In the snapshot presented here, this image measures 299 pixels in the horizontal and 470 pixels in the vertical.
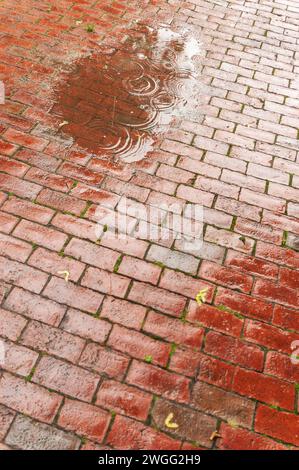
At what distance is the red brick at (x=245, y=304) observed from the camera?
2.18m

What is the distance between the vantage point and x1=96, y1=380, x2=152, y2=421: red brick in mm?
1829

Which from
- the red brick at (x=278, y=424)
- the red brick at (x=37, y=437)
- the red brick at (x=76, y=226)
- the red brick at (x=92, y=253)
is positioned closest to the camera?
the red brick at (x=37, y=437)

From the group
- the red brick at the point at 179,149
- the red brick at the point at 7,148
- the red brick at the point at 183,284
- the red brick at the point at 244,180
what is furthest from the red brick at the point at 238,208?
the red brick at the point at 7,148

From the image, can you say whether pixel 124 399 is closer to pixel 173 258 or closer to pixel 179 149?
pixel 173 258

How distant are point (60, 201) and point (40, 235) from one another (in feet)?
0.94

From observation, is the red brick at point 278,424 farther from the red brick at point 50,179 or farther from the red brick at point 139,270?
the red brick at point 50,179

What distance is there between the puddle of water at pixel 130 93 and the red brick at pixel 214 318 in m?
1.21

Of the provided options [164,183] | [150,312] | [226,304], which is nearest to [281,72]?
[164,183]

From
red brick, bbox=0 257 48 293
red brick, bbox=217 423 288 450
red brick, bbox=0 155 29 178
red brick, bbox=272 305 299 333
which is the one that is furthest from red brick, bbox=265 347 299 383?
red brick, bbox=0 155 29 178

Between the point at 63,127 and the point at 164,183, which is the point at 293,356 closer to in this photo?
the point at 164,183

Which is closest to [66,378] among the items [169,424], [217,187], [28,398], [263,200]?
[28,398]

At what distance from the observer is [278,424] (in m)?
1.86

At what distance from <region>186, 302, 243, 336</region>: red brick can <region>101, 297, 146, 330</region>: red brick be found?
27 cm

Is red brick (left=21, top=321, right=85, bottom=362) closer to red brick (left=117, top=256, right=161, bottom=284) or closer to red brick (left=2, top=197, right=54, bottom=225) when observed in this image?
red brick (left=117, top=256, right=161, bottom=284)
